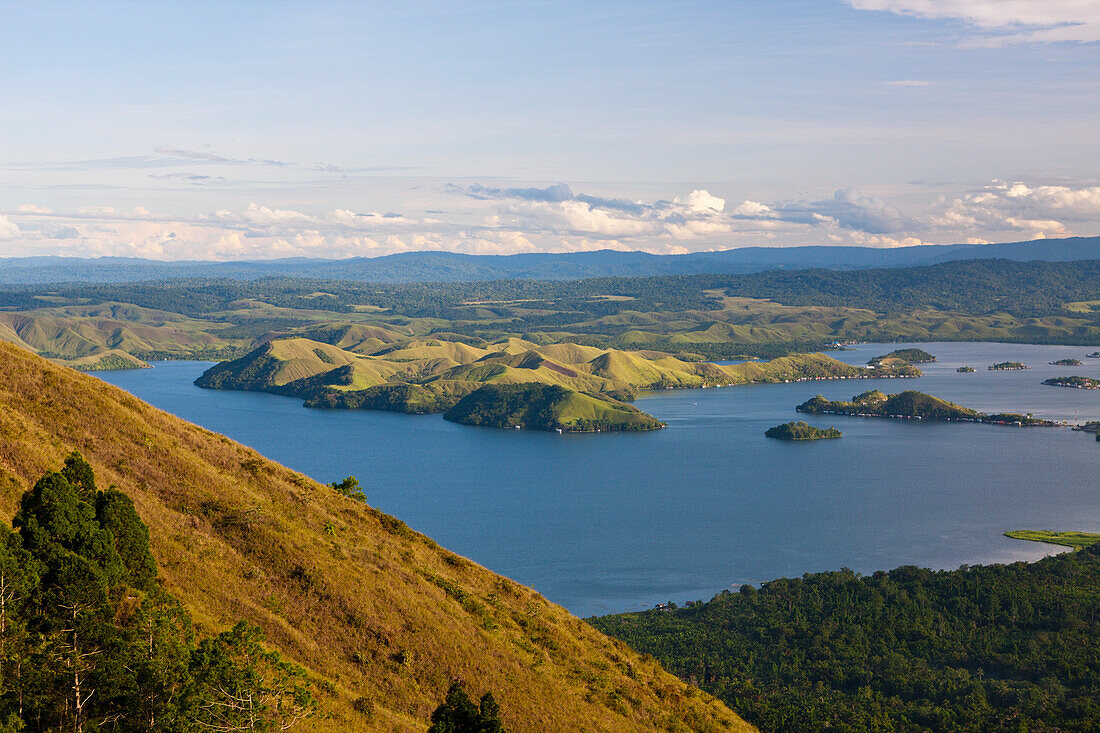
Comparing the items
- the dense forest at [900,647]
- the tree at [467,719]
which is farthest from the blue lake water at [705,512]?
the tree at [467,719]

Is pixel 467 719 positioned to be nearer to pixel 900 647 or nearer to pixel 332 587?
pixel 332 587

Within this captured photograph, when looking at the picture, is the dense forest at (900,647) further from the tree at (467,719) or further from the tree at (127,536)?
the tree at (127,536)

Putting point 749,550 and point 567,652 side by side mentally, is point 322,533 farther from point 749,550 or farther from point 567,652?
point 749,550

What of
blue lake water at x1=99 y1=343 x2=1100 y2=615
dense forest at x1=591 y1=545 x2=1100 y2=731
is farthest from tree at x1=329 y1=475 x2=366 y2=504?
blue lake water at x1=99 y1=343 x2=1100 y2=615

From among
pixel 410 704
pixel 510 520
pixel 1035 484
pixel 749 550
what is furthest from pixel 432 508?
pixel 410 704

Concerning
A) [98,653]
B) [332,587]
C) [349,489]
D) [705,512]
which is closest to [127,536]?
[98,653]

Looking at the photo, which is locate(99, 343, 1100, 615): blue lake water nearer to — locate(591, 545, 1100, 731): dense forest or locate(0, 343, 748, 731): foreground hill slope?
locate(591, 545, 1100, 731): dense forest
